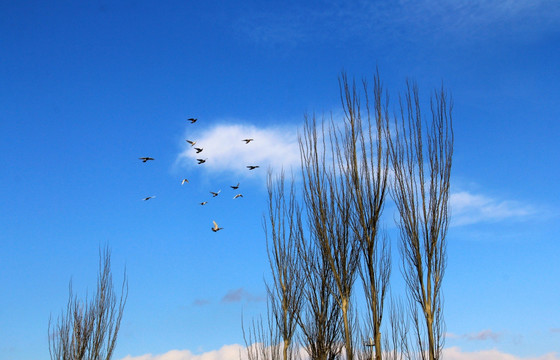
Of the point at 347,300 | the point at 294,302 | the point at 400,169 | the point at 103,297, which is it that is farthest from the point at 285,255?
the point at 103,297

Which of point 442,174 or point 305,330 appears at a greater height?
point 442,174

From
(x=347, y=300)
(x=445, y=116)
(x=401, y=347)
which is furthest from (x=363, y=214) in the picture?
(x=401, y=347)

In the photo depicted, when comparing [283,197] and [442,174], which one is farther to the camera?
[283,197]

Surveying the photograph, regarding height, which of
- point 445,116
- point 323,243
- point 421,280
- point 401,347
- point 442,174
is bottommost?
point 401,347

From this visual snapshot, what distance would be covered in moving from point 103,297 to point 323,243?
5649 millimetres

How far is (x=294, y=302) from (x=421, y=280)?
3409 millimetres

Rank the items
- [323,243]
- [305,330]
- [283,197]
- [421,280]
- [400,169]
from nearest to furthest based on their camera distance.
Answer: [421,280] → [400,169] → [323,243] → [305,330] → [283,197]

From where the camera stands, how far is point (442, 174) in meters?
9.78

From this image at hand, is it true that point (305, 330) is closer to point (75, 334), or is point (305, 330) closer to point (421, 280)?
point (421, 280)

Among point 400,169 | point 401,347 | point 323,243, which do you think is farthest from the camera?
point 401,347

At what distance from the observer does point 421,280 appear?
921cm

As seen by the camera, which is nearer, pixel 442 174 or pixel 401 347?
pixel 442 174

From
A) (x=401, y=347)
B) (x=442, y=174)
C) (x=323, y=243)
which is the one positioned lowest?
Result: (x=401, y=347)

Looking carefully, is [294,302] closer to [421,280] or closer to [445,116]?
[421,280]
